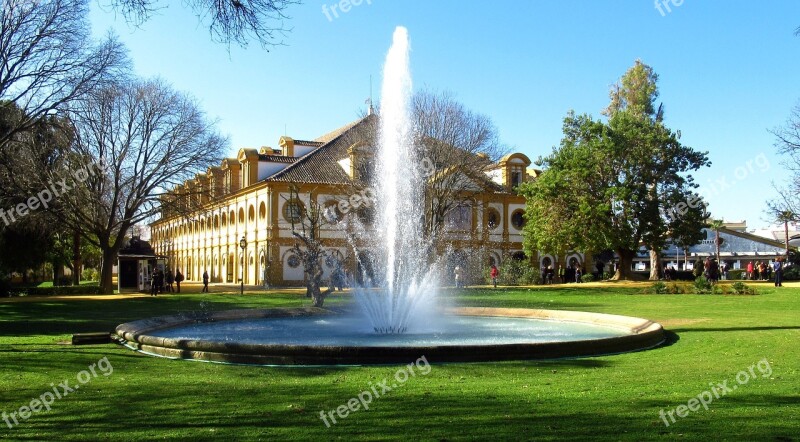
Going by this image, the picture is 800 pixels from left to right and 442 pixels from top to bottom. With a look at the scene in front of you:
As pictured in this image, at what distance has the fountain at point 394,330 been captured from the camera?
1143cm

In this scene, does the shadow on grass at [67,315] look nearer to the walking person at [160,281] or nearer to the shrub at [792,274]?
the walking person at [160,281]

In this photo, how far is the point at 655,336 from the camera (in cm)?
1421

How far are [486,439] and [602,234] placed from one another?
3845 centimetres

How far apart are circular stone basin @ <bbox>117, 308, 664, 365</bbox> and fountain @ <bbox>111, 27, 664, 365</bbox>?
0.6 inches

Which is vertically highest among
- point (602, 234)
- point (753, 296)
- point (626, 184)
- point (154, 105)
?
point (154, 105)

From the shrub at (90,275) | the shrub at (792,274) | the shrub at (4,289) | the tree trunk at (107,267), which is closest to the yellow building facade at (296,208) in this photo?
the tree trunk at (107,267)

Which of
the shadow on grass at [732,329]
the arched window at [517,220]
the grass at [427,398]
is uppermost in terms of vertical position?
the arched window at [517,220]

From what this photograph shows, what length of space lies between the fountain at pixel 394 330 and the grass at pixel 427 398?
1.14 feet

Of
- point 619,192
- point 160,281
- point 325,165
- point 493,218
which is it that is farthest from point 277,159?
point 619,192

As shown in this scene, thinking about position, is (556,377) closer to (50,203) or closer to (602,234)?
(602,234)

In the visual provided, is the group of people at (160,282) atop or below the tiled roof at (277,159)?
below

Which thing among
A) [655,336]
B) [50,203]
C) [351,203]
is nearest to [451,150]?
[351,203]

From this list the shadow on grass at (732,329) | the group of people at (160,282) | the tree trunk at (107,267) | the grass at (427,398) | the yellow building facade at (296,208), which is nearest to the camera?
the grass at (427,398)

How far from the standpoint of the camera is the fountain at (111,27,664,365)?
11.4 metres
